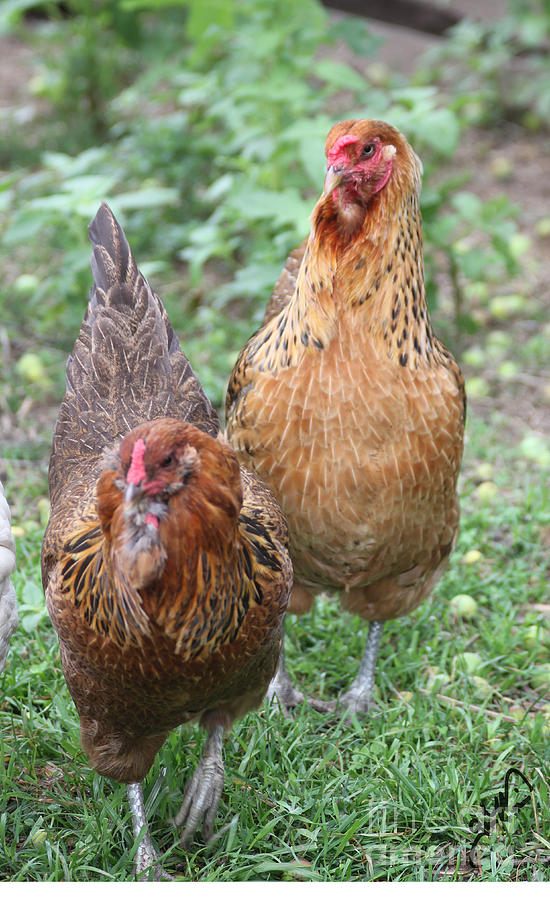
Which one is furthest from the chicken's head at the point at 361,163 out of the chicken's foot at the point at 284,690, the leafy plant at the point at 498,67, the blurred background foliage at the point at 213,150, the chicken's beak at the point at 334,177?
the leafy plant at the point at 498,67

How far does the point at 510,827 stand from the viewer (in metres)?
2.43

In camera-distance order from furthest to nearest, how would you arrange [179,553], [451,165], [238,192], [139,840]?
[451,165], [238,192], [139,840], [179,553]

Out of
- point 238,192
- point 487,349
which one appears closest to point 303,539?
point 238,192

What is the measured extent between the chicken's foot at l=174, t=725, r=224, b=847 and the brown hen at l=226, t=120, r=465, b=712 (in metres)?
0.61

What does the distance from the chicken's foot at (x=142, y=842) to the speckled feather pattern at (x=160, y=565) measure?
0.11 meters

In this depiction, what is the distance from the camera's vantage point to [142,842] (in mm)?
2373

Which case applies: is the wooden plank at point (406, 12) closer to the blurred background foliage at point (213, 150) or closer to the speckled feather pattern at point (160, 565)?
the blurred background foliage at point (213, 150)

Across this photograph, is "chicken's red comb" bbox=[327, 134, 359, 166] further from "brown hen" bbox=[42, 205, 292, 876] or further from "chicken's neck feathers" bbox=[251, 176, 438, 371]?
"brown hen" bbox=[42, 205, 292, 876]

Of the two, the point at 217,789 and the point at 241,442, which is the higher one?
the point at 241,442

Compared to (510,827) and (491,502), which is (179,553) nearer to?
(510,827)

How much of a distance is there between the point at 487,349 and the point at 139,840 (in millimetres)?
3368

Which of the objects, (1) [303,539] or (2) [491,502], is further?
(2) [491,502]

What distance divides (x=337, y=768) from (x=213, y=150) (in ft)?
13.8

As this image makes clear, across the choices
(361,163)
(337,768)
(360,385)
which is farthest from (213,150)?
(337,768)
